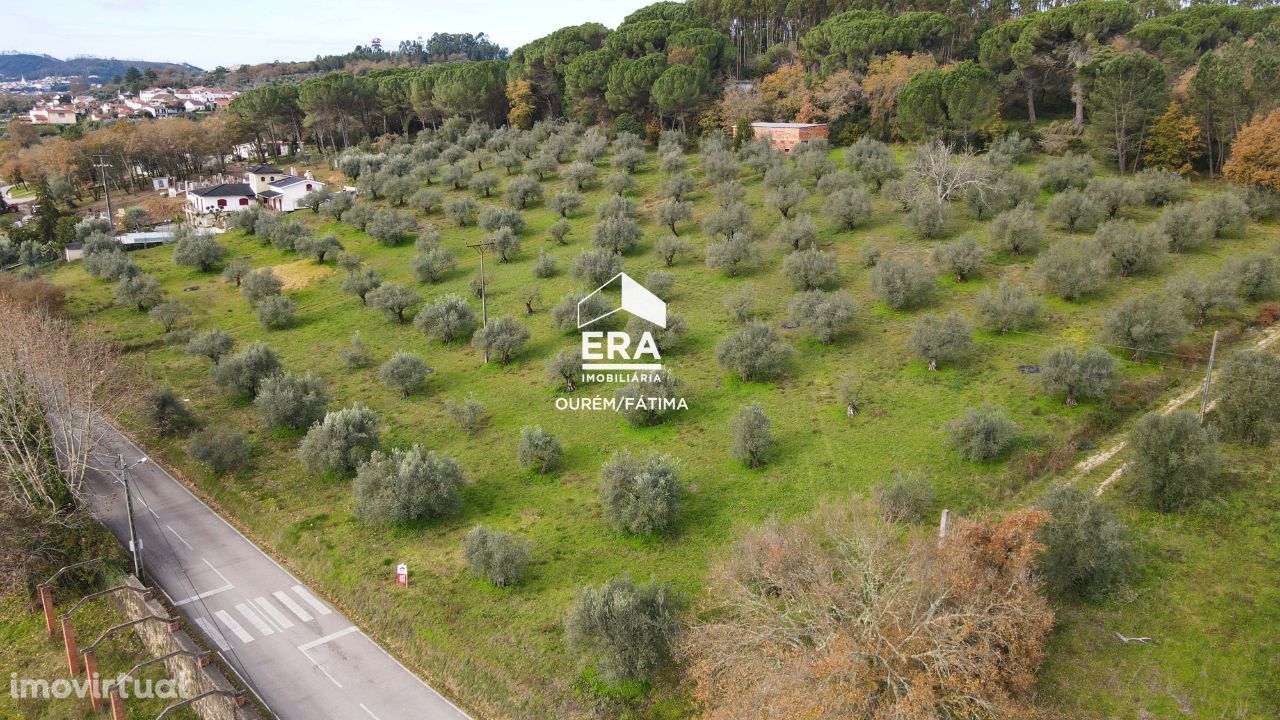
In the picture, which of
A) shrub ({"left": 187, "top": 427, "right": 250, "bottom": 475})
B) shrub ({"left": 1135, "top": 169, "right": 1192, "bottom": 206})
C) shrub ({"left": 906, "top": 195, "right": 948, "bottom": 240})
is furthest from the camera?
shrub ({"left": 1135, "top": 169, "right": 1192, "bottom": 206})

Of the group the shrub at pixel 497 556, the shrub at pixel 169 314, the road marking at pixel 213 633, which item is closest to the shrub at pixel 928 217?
the shrub at pixel 497 556

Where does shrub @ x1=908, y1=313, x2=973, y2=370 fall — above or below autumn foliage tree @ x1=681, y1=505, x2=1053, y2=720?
above

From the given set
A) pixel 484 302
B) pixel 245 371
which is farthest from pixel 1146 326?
pixel 245 371

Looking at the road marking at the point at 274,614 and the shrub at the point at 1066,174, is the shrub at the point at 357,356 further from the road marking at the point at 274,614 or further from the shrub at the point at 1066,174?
the shrub at the point at 1066,174

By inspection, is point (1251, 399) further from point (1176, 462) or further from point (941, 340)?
point (941, 340)

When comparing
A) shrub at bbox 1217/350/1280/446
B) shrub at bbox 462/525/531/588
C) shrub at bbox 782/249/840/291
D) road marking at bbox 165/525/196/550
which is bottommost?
road marking at bbox 165/525/196/550

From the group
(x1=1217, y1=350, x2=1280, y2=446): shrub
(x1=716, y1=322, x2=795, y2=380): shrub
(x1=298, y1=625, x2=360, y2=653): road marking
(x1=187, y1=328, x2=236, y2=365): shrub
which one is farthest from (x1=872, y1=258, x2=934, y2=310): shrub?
(x1=187, y1=328, x2=236, y2=365): shrub

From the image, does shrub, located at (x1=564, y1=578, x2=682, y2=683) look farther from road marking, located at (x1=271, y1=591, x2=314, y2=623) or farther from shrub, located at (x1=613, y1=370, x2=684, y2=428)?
shrub, located at (x1=613, y1=370, x2=684, y2=428)

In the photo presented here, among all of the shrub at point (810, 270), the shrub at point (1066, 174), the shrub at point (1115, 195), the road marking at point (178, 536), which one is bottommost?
the road marking at point (178, 536)
